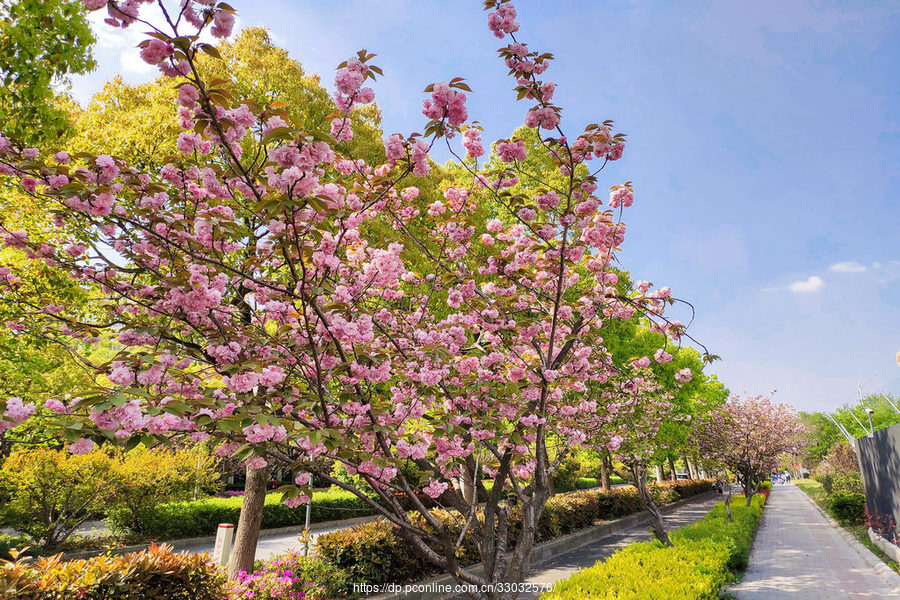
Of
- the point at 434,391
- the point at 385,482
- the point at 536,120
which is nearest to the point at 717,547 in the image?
the point at 434,391

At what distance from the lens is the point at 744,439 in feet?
51.7

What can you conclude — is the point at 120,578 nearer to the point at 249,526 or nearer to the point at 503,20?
the point at 249,526

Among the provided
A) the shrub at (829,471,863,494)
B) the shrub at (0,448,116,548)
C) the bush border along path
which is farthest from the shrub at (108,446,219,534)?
the shrub at (829,471,863,494)

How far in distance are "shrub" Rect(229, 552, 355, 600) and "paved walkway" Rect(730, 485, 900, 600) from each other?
21.5ft

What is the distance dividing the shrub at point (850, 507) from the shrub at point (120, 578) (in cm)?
1933

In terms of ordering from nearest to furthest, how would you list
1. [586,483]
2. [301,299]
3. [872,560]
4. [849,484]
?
[301,299] < [872,560] < [849,484] < [586,483]

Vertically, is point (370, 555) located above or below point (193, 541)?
above

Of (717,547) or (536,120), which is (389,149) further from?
(717,547)

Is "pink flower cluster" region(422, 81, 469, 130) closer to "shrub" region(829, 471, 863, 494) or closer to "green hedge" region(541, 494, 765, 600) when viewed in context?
"green hedge" region(541, 494, 765, 600)

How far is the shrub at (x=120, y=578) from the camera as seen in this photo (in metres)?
3.50

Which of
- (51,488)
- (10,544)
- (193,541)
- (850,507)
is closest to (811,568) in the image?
(850,507)

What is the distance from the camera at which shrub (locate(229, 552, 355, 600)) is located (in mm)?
5180

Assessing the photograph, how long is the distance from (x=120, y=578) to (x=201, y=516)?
11.2 meters

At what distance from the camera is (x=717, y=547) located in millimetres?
7820
